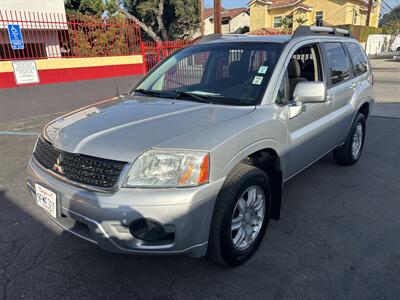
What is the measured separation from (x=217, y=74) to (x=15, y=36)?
648cm

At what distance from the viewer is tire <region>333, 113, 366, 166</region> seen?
461 cm

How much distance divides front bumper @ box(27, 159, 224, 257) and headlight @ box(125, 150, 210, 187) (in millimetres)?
51

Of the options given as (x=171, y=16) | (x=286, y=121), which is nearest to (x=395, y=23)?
(x=171, y=16)

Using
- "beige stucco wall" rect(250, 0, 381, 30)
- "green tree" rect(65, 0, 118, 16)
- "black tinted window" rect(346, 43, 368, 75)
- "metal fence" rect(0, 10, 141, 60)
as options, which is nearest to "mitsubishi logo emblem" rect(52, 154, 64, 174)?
"black tinted window" rect(346, 43, 368, 75)

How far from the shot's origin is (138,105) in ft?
9.89

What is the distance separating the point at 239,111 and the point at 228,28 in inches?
2213

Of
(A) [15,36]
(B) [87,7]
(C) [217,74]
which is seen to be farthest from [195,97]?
(B) [87,7]

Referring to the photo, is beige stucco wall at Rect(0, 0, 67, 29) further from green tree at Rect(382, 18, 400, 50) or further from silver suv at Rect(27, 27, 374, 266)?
green tree at Rect(382, 18, 400, 50)

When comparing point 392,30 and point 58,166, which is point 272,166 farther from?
point 392,30

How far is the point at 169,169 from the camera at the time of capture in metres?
2.14

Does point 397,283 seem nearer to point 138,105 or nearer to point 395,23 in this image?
point 138,105

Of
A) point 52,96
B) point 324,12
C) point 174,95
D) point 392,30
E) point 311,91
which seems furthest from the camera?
point 392,30

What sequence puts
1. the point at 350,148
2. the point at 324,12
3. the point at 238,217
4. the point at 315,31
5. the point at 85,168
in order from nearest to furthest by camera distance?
the point at 85,168
the point at 238,217
the point at 315,31
the point at 350,148
the point at 324,12

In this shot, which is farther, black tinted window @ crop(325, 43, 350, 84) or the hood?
black tinted window @ crop(325, 43, 350, 84)
